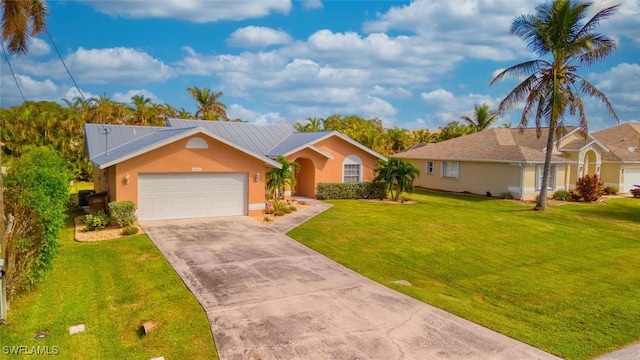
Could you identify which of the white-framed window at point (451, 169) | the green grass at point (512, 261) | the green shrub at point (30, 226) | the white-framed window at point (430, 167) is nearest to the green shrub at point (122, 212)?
the green grass at point (512, 261)

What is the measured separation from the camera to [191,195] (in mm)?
18953

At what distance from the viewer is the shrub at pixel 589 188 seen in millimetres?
27969

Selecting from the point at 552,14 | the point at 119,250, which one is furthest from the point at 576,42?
the point at 119,250

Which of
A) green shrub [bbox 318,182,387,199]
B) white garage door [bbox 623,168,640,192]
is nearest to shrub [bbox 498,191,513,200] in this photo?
green shrub [bbox 318,182,387,199]

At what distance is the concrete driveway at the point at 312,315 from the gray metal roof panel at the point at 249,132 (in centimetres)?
1480

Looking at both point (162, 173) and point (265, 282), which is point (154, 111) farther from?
point (265, 282)

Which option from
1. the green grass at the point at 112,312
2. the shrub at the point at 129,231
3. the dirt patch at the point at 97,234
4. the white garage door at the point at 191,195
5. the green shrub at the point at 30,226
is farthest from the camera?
the white garage door at the point at 191,195

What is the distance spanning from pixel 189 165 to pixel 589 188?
962 inches

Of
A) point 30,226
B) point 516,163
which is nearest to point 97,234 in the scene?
point 30,226

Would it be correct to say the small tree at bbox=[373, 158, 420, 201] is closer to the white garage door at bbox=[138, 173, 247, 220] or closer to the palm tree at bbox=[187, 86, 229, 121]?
the white garage door at bbox=[138, 173, 247, 220]

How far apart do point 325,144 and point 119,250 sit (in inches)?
617

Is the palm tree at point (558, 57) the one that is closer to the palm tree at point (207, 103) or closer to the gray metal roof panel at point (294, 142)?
the gray metal roof panel at point (294, 142)

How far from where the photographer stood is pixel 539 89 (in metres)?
22.7

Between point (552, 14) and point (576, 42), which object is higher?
point (552, 14)
